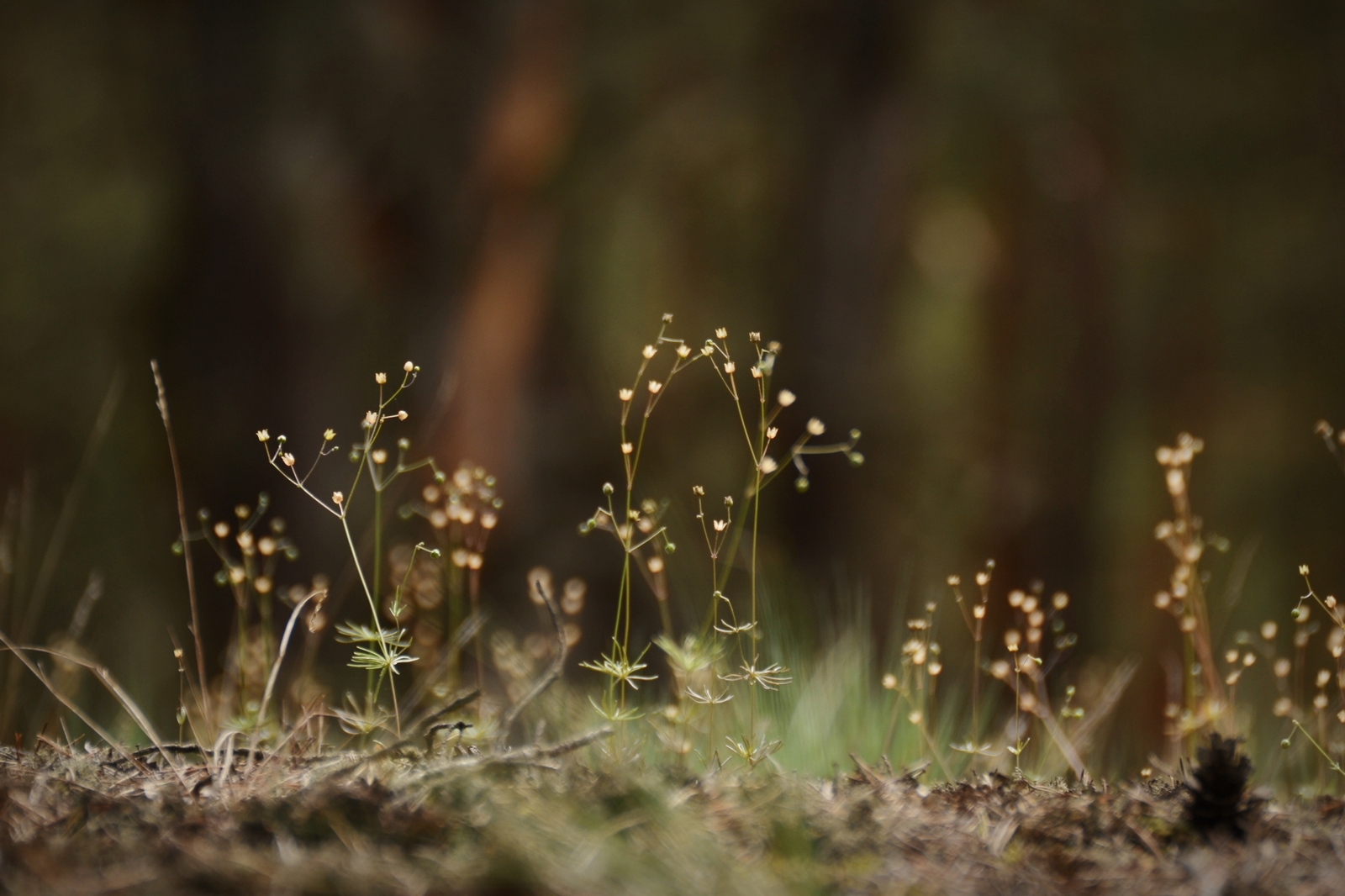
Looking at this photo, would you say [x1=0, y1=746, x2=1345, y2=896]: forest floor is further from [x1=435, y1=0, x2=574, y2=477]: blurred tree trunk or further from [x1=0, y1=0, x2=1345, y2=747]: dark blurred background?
[x1=435, y1=0, x2=574, y2=477]: blurred tree trunk

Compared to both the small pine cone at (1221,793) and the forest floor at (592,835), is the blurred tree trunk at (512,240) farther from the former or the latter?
the small pine cone at (1221,793)

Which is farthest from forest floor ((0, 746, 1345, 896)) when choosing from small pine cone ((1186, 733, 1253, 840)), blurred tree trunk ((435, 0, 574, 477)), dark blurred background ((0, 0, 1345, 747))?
blurred tree trunk ((435, 0, 574, 477))

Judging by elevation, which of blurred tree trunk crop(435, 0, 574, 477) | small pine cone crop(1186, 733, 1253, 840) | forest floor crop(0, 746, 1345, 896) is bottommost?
forest floor crop(0, 746, 1345, 896)

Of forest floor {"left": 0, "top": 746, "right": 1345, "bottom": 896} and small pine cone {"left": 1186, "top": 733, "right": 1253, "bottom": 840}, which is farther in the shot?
small pine cone {"left": 1186, "top": 733, "right": 1253, "bottom": 840}

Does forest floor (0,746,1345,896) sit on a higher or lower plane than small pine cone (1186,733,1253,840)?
lower

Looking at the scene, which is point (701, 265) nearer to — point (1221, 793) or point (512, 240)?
point (512, 240)

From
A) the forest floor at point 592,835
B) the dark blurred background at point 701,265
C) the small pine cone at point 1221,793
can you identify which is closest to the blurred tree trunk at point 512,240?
the dark blurred background at point 701,265

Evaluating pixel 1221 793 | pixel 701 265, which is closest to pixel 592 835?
pixel 1221 793
